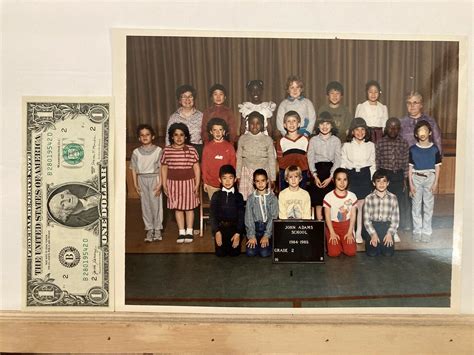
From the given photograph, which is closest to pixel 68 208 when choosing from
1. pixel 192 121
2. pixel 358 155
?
pixel 192 121

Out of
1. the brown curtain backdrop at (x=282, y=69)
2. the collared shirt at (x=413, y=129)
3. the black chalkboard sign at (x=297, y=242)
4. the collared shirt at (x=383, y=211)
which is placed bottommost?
the black chalkboard sign at (x=297, y=242)

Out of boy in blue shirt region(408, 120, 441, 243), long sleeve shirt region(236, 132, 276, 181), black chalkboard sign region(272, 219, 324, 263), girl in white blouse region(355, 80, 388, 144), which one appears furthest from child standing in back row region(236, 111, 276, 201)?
boy in blue shirt region(408, 120, 441, 243)

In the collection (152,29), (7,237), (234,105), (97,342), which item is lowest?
(97,342)

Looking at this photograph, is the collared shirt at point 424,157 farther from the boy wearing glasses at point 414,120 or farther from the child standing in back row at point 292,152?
the child standing in back row at point 292,152

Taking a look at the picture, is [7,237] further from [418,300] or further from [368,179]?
[418,300]

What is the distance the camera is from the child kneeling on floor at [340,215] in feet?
3.77

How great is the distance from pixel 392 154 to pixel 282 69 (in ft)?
1.02

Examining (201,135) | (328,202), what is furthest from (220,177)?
(328,202)

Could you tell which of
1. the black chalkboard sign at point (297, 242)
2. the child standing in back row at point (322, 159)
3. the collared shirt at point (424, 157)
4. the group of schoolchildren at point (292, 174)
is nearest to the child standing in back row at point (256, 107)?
the group of schoolchildren at point (292, 174)

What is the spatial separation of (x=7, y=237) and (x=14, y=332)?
0.21 meters

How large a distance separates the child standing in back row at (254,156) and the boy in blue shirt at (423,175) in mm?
311

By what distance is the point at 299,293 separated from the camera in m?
1.13

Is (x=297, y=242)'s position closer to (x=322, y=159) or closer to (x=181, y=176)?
(x=322, y=159)

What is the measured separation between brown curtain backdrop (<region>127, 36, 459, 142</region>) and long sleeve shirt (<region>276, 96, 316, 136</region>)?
15 mm
